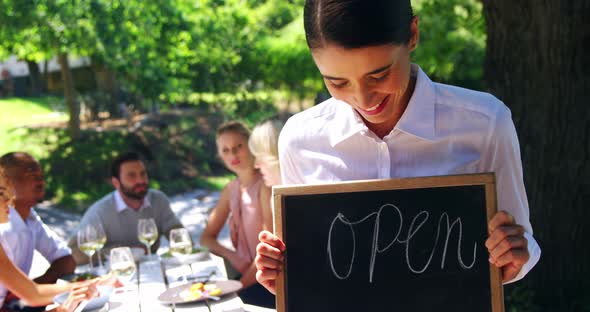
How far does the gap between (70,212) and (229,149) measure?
677 cm

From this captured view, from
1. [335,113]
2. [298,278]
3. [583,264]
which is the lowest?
[583,264]

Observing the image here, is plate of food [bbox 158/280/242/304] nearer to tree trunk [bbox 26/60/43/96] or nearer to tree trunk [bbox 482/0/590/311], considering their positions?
tree trunk [bbox 482/0/590/311]

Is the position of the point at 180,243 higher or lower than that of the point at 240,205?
lower

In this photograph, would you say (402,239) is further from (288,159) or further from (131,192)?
(131,192)

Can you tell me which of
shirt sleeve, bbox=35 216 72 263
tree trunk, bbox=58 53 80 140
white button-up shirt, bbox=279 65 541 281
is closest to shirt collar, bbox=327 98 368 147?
white button-up shirt, bbox=279 65 541 281

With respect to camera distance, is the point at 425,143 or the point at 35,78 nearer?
the point at 425,143

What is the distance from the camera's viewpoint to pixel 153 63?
1123 centimetres

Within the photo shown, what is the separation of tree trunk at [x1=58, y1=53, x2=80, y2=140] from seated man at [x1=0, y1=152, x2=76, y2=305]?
839 centimetres

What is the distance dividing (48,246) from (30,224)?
0.19 metres

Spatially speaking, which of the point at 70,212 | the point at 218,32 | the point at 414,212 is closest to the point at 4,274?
the point at 414,212

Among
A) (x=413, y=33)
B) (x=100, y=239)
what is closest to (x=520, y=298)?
(x=100, y=239)

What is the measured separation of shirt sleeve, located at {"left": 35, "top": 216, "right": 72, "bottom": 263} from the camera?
4.57 metres

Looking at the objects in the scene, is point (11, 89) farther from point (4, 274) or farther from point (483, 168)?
point (483, 168)

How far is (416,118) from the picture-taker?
1.68 m
